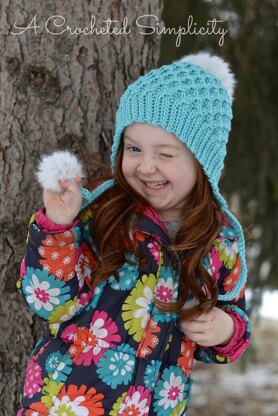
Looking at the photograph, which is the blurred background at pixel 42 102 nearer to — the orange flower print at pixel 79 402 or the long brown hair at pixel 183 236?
the long brown hair at pixel 183 236

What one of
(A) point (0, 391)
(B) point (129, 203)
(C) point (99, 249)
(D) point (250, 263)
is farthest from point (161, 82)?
(D) point (250, 263)

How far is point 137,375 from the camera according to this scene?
2.20 metres

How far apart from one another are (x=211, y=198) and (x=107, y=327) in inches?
23.5

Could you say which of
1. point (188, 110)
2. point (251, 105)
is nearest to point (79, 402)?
point (188, 110)

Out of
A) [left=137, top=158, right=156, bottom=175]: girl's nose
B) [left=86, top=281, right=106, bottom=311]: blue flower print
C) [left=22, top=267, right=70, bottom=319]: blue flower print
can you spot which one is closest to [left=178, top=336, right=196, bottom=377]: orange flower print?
[left=86, top=281, right=106, bottom=311]: blue flower print

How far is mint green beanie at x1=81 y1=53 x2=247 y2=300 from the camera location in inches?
88.6

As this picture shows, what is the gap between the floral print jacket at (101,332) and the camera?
85.8 inches

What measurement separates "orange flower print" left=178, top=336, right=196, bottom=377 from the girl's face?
486mm

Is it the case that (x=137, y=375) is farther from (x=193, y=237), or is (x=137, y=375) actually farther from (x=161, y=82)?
(x=161, y=82)

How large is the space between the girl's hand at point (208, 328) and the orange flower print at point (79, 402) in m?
0.38

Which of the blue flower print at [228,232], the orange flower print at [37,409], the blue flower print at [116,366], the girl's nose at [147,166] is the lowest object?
the orange flower print at [37,409]

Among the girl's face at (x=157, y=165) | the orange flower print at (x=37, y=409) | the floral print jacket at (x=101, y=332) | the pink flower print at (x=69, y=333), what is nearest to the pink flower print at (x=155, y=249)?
the floral print jacket at (x=101, y=332)

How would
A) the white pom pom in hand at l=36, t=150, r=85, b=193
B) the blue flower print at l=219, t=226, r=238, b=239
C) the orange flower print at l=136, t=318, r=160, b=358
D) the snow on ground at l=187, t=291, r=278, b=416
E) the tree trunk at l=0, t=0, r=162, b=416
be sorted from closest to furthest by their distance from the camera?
the white pom pom in hand at l=36, t=150, r=85, b=193, the orange flower print at l=136, t=318, r=160, b=358, the blue flower print at l=219, t=226, r=238, b=239, the tree trunk at l=0, t=0, r=162, b=416, the snow on ground at l=187, t=291, r=278, b=416

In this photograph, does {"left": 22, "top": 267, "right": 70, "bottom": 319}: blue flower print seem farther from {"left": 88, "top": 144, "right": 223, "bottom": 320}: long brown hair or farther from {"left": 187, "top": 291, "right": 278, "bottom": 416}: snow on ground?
{"left": 187, "top": 291, "right": 278, "bottom": 416}: snow on ground
